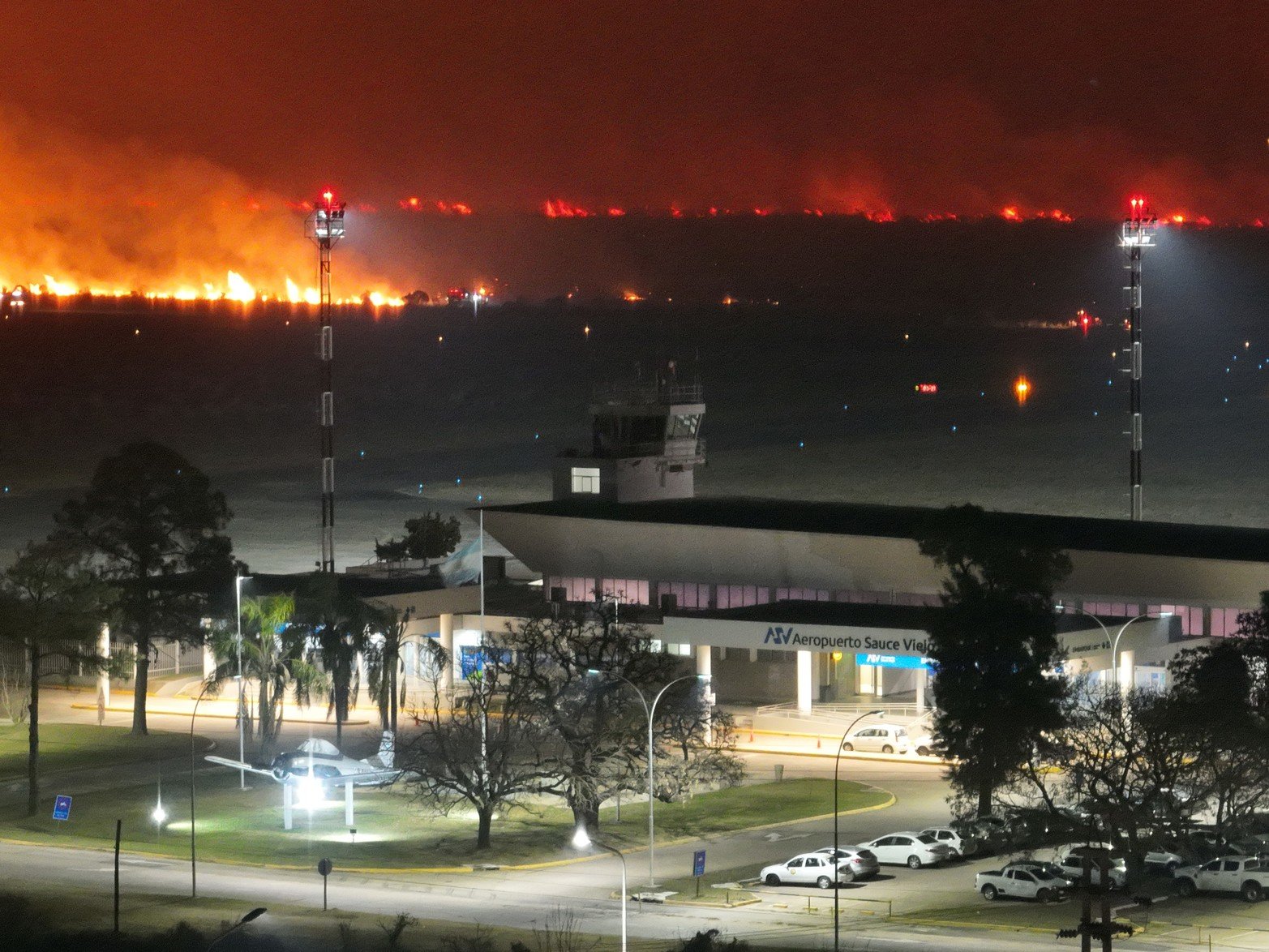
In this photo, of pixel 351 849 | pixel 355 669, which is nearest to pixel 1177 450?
pixel 355 669

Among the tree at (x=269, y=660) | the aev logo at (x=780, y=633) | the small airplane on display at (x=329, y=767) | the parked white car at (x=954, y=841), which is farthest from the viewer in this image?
the aev logo at (x=780, y=633)

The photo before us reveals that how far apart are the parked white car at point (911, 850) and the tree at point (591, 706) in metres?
6.58

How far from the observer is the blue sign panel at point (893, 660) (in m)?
62.5

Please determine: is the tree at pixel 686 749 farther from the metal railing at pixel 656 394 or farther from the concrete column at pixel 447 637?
the metal railing at pixel 656 394

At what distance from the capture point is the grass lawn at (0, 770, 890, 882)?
48.8m

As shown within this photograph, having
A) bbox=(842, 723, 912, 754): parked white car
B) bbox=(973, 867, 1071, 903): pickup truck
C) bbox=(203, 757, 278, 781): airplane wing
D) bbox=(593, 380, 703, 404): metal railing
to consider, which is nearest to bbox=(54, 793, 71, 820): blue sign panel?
bbox=(203, 757, 278, 781): airplane wing

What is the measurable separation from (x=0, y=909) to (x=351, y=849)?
472 inches

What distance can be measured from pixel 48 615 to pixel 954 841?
25.7 meters

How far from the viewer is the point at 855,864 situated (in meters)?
44.8

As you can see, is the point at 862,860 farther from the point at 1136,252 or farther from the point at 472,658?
the point at 1136,252

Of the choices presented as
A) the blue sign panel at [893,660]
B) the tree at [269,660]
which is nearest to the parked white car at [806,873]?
the blue sign panel at [893,660]

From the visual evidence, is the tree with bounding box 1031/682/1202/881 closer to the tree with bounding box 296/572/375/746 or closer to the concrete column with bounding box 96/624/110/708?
the tree with bounding box 296/572/375/746

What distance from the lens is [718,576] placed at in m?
73.4

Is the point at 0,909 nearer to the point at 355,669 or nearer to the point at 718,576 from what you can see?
the point at 355,669
